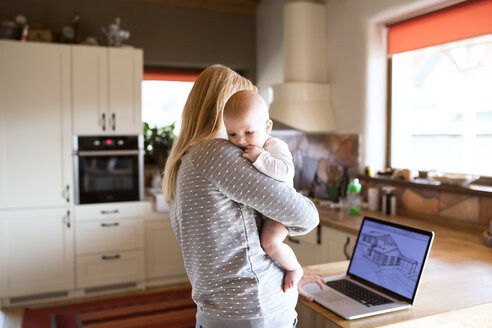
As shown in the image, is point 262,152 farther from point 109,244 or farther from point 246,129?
point 109,244

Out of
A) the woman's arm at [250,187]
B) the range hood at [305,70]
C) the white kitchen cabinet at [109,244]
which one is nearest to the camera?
the woman's arm at [250,187]

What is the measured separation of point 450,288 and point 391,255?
0.93ft

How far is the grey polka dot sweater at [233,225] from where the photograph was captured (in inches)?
43.4

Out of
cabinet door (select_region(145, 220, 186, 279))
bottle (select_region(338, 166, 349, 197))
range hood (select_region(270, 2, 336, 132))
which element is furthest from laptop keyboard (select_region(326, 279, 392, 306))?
cabinet door (select_region(145, 220, 186, 279))

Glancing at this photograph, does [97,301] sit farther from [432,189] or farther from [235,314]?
[235,314]

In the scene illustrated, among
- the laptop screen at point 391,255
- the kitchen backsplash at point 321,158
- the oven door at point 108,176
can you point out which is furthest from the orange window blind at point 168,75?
the laptop screen at point 391,255

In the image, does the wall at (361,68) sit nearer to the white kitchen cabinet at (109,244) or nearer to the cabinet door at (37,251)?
the white kitchen cabinet at (109,244)

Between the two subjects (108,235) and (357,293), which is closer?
(357,293)

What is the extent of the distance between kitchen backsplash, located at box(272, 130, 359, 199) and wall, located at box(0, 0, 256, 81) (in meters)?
1.11

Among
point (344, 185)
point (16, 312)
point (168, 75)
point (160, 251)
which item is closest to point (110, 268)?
point (160, 251)

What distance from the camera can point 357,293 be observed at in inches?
59.9

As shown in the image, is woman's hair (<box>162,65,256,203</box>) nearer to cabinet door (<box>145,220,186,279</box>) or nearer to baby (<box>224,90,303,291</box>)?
baby (<box>224,90,303,291</box>)

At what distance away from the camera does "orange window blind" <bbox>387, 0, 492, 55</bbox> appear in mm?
2770

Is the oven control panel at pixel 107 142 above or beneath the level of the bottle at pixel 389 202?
above
